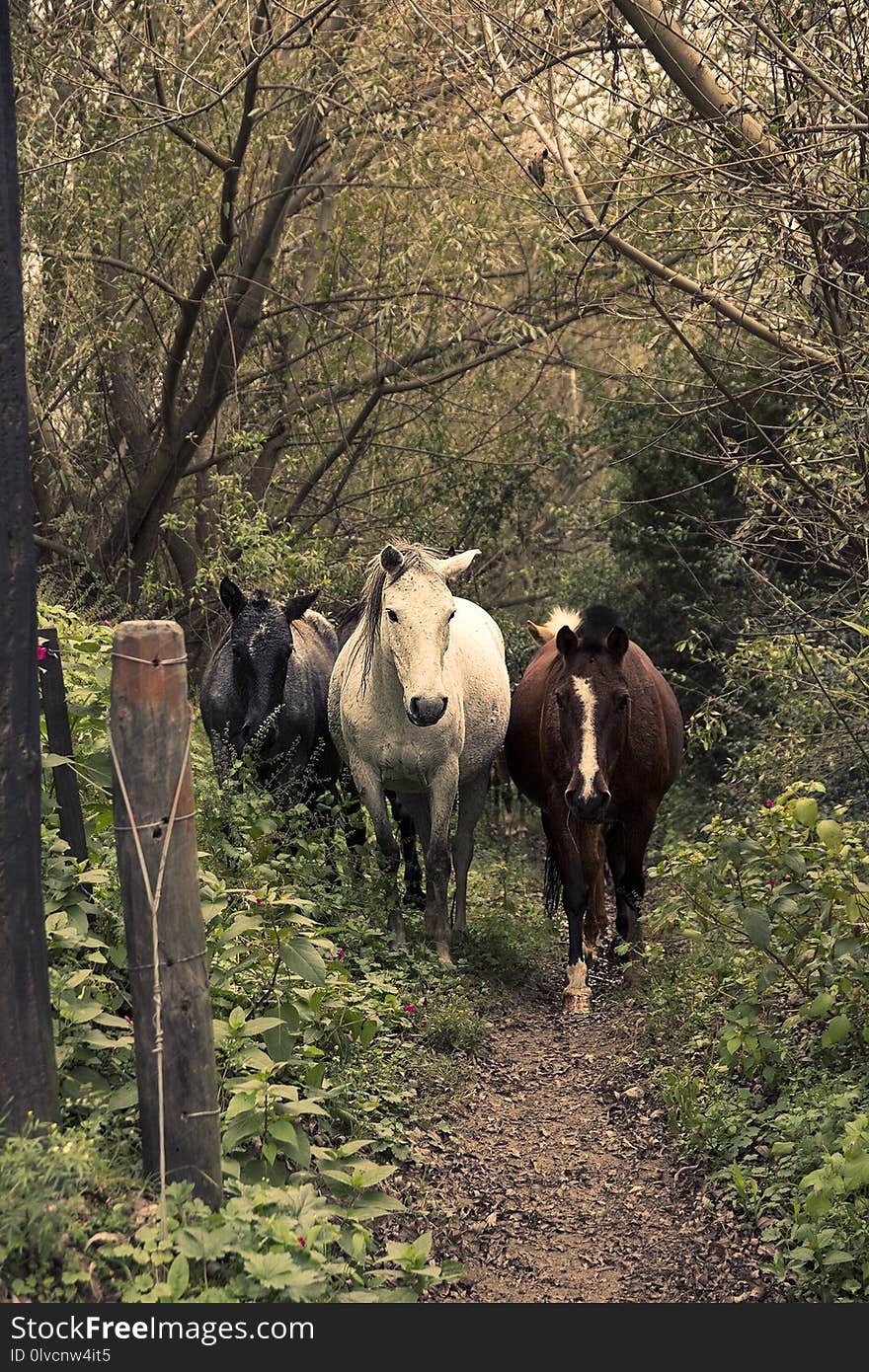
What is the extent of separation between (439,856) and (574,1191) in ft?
9.70

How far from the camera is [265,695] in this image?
861 cm

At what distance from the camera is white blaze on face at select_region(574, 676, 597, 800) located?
796 centimetres

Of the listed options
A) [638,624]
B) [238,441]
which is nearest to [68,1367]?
[238,441]

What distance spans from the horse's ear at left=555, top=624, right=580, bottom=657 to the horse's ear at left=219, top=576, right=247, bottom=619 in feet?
6.71

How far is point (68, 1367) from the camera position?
3.46 metres

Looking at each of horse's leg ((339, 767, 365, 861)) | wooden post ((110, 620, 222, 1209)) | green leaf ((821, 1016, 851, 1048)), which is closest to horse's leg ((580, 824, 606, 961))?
horse's leg ((339, 767, 365, 861))

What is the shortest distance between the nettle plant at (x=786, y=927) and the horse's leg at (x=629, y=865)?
1.88 metres

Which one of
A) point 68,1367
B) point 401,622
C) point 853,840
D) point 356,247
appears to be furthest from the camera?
point 356,247

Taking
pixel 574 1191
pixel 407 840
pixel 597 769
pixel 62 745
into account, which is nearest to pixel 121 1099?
pixel 62 745

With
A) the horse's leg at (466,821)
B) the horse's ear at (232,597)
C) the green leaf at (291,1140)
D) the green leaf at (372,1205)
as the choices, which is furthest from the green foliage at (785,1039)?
the horse's ear at (232,597)

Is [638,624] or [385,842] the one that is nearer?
[385,842]

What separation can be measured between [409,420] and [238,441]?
2.90m

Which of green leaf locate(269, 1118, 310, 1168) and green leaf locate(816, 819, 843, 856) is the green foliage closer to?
green leaf locate(816, 819, 843, 856)

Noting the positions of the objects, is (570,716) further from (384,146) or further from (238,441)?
(384,146)
